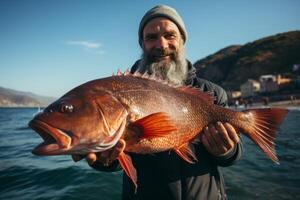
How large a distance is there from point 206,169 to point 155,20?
229 cm

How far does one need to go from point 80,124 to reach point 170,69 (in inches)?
73.4

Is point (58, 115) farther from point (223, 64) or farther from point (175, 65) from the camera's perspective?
point (223, 64)

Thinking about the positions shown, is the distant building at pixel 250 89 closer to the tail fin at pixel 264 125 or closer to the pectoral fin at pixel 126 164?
the tail fin at pixel 264 125

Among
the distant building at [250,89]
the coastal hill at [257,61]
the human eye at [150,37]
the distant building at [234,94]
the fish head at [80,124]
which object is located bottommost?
the fish head at [80,124]

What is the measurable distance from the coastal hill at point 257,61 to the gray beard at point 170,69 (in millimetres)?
108052

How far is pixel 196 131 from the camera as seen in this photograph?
2891mm

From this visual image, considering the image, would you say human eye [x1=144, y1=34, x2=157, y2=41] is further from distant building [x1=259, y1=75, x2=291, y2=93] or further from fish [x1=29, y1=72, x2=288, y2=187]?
distant building [x1=259, y1=75, x2=291, y2=93]

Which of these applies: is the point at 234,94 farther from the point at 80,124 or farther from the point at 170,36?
the point at 80,124

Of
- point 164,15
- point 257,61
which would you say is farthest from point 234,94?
point 164,15

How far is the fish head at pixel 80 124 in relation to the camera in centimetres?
205

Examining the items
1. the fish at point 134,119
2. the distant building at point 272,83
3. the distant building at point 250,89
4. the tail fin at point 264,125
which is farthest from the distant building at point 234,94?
the fish at point 134,119

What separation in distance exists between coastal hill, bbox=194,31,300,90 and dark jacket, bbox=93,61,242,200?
356 ft

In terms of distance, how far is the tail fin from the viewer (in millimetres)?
3008

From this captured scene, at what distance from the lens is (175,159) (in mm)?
3137
